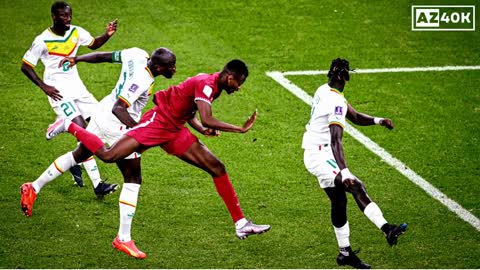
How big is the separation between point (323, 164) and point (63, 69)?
419 cm

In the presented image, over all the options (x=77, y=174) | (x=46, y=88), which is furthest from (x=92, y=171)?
(x=46, y=88)

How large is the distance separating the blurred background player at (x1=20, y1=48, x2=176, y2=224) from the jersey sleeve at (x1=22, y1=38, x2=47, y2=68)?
80 cm

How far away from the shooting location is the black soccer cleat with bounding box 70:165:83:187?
13.0m

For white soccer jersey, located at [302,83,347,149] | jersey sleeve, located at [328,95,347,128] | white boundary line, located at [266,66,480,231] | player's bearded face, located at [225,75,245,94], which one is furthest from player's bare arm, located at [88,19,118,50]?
white boundary line, located at [266,66,480,231]

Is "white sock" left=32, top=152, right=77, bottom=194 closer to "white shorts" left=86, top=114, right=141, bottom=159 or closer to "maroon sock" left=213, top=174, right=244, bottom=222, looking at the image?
"white shorts" left=86, top=114, right=141, bottom=159

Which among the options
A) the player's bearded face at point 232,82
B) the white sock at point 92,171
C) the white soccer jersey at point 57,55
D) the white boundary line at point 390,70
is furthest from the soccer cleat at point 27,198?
the white boundary line at point 390,70

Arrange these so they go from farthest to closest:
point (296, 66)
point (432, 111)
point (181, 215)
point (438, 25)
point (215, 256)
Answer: point (438, 25), point (296, 66), point (432, 111), point (181, 215), point (215, 256)

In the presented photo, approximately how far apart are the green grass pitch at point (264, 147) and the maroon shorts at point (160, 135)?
120 cm

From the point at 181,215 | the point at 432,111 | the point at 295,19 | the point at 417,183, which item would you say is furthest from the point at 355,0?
the point at 181,215

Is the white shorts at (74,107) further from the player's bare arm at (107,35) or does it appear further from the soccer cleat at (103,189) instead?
the soccer cleat at (103,189)

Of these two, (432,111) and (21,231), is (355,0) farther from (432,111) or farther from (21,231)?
(21,231)

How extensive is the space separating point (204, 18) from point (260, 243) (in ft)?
29.4

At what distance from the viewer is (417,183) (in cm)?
1327

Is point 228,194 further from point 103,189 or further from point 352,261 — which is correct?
point 103,189
